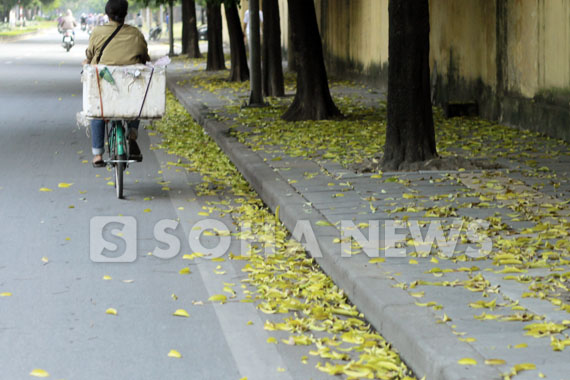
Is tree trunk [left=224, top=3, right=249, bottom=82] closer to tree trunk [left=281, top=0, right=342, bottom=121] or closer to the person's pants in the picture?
tree trunk [left=281, top=0, right=342, bottom=121]

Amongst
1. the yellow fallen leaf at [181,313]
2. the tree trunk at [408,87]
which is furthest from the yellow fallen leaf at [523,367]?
the tree trunk at [408,87]

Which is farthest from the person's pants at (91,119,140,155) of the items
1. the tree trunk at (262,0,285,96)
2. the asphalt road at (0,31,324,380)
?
the tree trunk at (262,0,285,96)

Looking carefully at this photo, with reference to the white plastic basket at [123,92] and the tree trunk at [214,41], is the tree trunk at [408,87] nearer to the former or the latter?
the white plastic basket at [123,92]

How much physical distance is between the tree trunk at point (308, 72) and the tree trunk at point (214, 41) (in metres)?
12.8

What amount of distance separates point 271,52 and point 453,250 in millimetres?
14247

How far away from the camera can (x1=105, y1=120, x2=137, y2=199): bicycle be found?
984cm

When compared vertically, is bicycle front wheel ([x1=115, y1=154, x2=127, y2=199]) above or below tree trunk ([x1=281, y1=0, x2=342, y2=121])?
below

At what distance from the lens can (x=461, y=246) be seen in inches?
277

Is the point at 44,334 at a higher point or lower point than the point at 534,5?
lower

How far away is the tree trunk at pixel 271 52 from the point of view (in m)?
20.4

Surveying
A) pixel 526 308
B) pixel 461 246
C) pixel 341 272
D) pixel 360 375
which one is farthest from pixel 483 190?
pixel 360 375

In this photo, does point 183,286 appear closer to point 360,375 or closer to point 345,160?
point 360,375

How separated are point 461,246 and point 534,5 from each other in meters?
7.63

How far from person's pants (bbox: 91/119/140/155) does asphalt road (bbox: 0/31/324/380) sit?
1.43 feet
